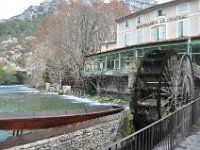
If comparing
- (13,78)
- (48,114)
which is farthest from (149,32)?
(13,78)

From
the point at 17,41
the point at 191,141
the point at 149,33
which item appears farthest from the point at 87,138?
the point at 17,41

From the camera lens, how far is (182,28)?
3372 centimetres

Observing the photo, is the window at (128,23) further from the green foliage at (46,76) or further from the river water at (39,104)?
the green foliage at (46,76)

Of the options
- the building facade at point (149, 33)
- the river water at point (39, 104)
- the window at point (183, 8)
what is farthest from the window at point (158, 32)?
the river water at point (39, 104)

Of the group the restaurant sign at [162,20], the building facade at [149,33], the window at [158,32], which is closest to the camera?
the building facade at [149,33]

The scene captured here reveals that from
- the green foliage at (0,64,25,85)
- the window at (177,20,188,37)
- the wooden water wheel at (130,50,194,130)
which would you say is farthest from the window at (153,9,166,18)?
the green foliage at (0,64,25,85)

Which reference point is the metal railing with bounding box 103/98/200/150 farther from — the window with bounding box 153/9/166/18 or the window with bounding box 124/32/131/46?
the window with bounding box 124/32/131/46

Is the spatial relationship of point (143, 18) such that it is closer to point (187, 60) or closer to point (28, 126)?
point (187, 60)

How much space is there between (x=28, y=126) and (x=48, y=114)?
104 centimetres

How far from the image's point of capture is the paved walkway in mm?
7004

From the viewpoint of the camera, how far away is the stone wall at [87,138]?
8.48 m

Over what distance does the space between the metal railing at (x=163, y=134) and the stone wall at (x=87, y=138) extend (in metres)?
2.64

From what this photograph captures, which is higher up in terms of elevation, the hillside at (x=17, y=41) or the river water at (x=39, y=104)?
the hillside at (x=17, y=41)

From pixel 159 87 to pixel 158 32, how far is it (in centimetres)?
2509
